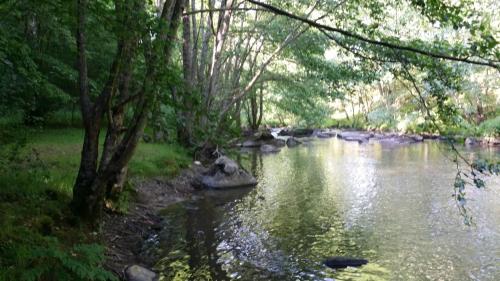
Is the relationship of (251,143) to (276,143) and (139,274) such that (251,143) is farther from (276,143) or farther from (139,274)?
(139,274)

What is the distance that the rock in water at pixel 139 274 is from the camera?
24.9ft

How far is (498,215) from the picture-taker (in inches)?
508

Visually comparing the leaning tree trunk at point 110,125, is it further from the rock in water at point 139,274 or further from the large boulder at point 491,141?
the large boulder at point 491,141

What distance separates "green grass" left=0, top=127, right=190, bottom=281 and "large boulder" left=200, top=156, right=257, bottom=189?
116 inches

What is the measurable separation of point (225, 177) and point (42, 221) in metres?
10.0

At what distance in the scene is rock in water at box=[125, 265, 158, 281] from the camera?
760 cm

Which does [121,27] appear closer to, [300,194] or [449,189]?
[300,194]

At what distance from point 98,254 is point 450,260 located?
7174 millimetres

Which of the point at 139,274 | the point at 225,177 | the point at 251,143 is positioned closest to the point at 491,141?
the point at 251,143

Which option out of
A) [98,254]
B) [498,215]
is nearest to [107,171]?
[98,254]

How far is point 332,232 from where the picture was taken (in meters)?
11.4

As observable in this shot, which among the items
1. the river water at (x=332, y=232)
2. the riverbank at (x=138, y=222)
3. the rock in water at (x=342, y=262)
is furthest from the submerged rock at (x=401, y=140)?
the rock in water at (x=342, y=262)

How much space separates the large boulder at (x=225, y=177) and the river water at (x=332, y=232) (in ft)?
2.18

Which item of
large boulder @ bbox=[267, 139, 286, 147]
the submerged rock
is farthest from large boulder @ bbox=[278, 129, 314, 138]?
large boulder @ bbox=[267, 139, 286, 147]
